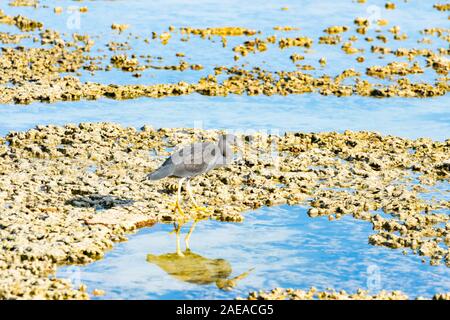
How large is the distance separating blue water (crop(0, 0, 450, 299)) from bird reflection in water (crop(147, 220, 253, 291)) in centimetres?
12

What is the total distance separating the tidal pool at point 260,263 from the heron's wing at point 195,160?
99cm

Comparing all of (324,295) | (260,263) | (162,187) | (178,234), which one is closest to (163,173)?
(178,234)

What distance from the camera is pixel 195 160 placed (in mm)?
13227

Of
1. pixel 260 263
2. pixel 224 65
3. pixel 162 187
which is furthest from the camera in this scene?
Answer: pixel 224 65

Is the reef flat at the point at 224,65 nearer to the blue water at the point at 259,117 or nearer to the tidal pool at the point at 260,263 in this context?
the blue water at the point at 259,117

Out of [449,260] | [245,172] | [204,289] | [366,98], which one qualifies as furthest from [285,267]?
[366,98]

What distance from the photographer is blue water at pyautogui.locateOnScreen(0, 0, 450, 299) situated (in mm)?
11813

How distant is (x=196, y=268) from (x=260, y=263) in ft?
3.05

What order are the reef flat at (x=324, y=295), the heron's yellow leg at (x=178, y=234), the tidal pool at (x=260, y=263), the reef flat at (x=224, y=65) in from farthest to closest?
the reef flat at (x=224, y=65), the heron's yellow leg at (x=178, y=234), the tidal pool at (x=260, y=263), the reef flat at (x=324, y=295)

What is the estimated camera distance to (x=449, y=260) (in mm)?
12391

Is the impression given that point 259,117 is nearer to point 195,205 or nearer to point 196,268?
point 195,205

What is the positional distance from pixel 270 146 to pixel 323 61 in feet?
29.6

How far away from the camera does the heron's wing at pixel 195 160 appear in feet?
43.3

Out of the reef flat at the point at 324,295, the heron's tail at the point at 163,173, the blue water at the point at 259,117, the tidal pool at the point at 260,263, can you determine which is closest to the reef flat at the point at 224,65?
the blue water at the point at 259,117
